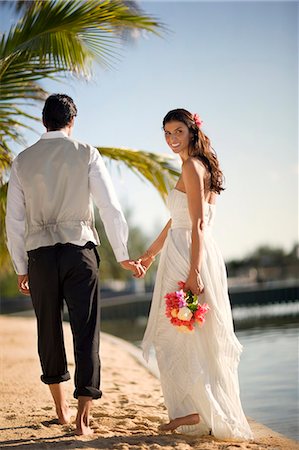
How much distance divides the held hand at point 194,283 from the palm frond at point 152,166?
331cm

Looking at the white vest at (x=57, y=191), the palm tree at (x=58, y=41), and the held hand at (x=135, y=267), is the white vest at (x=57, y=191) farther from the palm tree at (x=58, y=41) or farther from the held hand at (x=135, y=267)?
the palm tree at (x=58, y=41)

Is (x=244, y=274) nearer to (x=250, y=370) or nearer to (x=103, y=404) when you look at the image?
(x=250, y=370)

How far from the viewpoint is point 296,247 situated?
2795 inches

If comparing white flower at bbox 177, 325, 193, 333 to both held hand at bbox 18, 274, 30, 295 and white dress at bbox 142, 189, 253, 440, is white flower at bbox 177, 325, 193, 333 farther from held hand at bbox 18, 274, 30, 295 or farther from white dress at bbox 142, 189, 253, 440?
held hand at bbox 18, 274, 30, 295

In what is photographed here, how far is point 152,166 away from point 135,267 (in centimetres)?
319

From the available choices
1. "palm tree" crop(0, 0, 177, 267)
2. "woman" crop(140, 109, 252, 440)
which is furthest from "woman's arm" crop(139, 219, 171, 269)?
"palm tree" crop(0, 0, 177, 267)

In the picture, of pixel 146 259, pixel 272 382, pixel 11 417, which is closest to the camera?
pixel 146 259

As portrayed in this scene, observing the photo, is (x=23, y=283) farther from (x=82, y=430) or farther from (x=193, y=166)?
(x=193, y=166)

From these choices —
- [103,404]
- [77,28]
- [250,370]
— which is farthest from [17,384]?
[250,370]

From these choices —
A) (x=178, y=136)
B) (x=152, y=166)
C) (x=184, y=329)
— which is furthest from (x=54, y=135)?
(x=152, y=166)

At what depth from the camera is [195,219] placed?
452cm

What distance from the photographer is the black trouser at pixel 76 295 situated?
442 cm

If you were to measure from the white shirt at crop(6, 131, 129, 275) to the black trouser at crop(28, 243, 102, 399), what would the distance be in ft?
0.38

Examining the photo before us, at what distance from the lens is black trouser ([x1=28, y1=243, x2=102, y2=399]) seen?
442 cm
